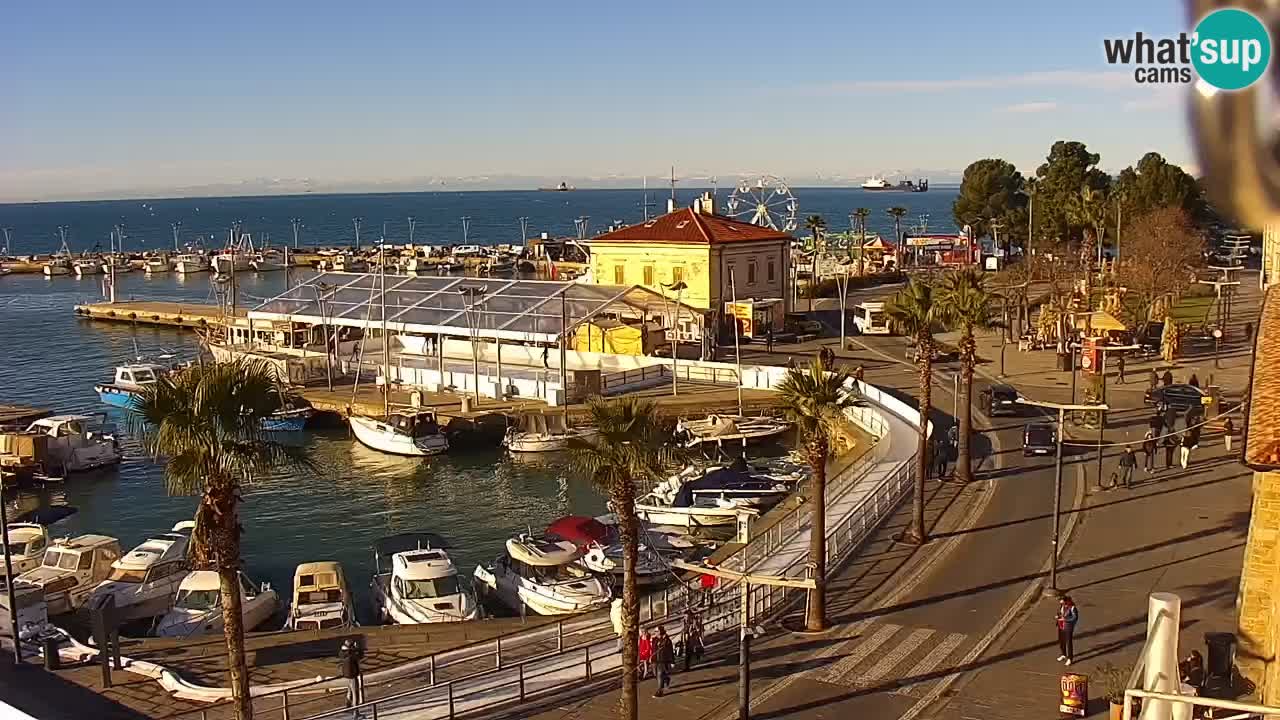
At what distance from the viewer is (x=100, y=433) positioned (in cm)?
5188

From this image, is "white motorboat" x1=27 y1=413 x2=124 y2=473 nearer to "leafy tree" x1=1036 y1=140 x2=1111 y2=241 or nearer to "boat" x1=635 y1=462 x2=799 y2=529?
"boat" x1=635 y1=462 x2=799 y2=529

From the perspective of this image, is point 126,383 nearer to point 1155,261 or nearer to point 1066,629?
point 1066,629

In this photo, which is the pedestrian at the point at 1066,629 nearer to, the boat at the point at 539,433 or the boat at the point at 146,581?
the boat at the point at 146,581

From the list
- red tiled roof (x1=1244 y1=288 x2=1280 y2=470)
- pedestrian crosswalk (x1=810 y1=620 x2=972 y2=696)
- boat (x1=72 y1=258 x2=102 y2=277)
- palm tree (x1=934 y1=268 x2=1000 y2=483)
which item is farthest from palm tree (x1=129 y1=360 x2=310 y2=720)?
boat (x1=72 y1=258 x2=102 y2=277)

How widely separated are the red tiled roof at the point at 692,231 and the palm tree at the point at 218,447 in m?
51.8

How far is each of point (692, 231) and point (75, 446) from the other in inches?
1414

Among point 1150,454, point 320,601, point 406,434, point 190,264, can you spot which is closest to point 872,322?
point 406,434

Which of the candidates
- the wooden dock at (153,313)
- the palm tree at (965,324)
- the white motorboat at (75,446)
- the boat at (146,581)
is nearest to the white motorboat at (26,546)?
the boat at (146,581)

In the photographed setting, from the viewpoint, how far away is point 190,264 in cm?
15838

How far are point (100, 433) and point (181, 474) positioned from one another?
3840cm

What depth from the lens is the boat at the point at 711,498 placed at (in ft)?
124

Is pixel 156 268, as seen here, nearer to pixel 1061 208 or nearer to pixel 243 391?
pixel 1061 208

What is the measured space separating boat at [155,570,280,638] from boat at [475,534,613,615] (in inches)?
229

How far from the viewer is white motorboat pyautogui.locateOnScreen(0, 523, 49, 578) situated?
112ft
